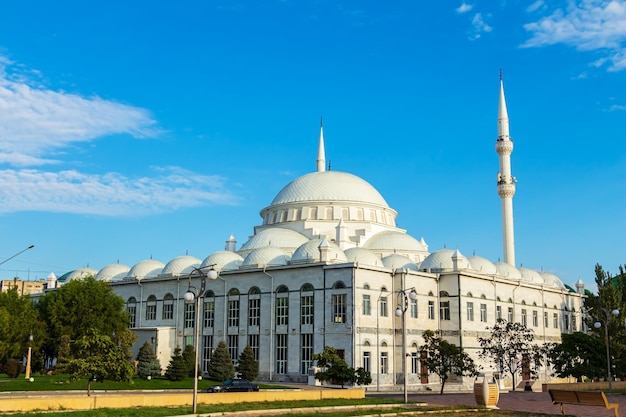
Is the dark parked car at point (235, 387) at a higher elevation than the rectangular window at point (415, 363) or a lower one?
lower

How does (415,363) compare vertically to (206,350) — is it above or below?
below

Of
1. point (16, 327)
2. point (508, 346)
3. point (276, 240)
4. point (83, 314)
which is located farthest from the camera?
point (276, 240)

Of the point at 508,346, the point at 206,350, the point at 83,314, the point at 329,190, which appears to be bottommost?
the point at 206,350

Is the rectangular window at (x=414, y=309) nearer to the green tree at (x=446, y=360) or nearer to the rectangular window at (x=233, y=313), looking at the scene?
the green tree at (x=446, y=360)

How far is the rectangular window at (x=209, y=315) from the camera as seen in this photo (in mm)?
62425

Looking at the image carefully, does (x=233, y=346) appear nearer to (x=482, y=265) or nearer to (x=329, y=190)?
(x=329, y=190)

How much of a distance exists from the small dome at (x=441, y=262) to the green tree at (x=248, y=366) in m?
16.8

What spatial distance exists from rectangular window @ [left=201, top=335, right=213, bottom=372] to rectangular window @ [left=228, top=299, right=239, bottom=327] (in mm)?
2735

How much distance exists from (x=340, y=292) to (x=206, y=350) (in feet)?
49.1

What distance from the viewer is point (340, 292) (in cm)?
5388

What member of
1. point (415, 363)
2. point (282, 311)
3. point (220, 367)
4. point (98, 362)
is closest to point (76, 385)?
point (98, 362)

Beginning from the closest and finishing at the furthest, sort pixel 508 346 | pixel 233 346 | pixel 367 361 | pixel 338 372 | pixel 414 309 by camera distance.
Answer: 1. pixel 338 372
2. pixel 367 361
3. pixel 508 346
4. pixel 414 309
5. pixel 233 346

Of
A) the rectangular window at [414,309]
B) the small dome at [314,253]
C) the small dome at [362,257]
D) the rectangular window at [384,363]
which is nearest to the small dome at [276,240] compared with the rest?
the small dome at [314,253]

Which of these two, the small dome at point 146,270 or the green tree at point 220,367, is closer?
the green tree at point 220,367
